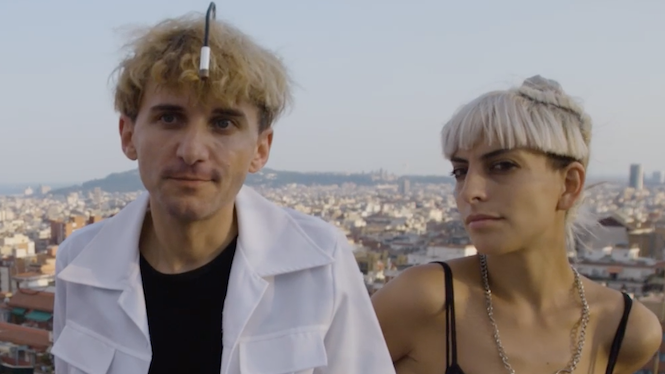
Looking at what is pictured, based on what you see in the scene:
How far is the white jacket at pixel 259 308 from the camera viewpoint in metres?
0.92

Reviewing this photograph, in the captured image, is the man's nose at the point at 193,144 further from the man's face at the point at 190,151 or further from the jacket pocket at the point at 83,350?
the jacket pocket at the point at 83,350

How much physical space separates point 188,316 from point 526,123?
0.60 m

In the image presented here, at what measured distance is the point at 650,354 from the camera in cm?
119

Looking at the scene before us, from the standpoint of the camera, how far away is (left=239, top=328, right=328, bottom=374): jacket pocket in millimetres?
908

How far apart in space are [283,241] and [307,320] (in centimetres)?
14

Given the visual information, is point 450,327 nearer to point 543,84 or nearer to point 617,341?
point 617,341

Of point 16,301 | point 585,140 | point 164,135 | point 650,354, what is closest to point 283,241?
point 164,135

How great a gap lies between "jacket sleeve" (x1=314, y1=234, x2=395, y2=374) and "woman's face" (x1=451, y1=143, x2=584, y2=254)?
230 mm

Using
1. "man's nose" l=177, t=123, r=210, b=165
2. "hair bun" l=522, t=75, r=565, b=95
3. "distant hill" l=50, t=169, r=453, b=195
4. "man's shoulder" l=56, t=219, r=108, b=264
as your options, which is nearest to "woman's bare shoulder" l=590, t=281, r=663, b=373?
"hair bun" l=522, t=75, r=565, b=95

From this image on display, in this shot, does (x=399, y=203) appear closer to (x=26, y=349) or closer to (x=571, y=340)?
(x=26, y=349)

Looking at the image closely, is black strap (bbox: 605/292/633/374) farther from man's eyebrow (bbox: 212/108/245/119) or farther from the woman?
man's eyebrow (bbox: 212/108/245/119)

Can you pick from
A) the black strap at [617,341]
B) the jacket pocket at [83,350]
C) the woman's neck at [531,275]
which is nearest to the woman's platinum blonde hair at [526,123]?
the woman's neck at [531,275]

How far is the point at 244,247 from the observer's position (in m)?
0.98

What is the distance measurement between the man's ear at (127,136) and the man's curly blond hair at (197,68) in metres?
0.01
